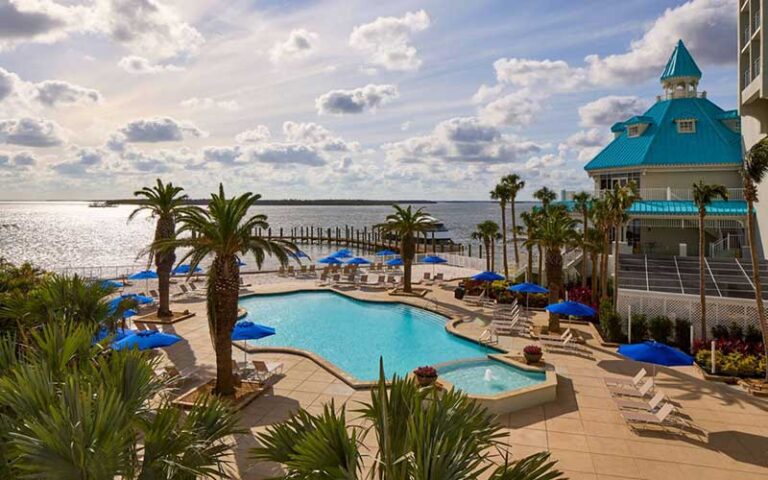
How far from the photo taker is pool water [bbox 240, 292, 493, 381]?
1898 centimetres

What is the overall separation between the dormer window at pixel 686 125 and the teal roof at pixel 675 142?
25cm

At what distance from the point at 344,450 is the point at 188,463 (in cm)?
202

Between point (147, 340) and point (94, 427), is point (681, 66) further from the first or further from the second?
point (94, 427)

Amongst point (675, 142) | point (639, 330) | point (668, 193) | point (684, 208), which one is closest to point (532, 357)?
point (639, 330)

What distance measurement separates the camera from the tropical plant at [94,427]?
14.8ft

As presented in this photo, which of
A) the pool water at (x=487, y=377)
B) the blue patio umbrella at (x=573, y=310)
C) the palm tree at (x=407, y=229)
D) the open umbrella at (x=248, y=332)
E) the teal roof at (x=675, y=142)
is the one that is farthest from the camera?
the palm tree at (x=407, y=229)

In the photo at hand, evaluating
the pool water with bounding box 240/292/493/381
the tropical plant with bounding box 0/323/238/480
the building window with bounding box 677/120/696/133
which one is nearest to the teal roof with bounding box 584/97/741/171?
the building window with bounding box 677/120/696/133

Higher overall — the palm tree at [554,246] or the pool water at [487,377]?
the palm tree at [554,246]

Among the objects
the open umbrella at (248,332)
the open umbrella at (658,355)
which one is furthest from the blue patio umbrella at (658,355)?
the open umbrella at (248,332)

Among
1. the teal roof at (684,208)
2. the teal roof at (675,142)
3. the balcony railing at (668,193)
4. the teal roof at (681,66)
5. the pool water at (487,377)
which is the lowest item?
the pool water at (487,377)

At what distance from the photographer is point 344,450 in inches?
189

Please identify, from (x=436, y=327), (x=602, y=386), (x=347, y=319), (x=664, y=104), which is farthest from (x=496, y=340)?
(x=664, y=104)

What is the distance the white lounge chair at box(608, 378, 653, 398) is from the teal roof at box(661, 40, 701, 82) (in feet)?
103

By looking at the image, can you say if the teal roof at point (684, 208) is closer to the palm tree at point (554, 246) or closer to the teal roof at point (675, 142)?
the teal roof at point (675, 142)
